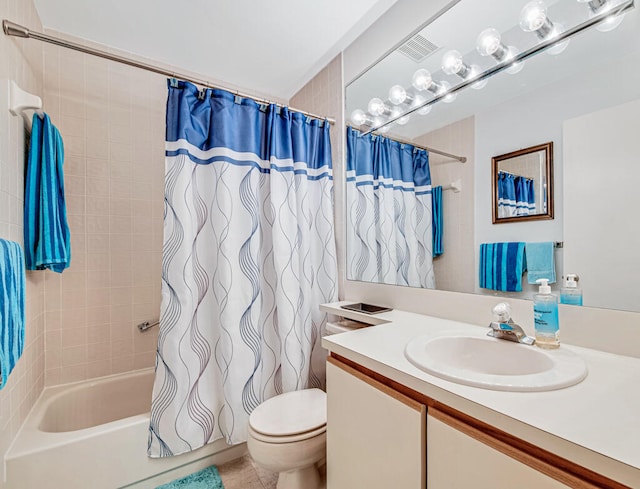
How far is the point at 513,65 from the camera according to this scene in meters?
1.14

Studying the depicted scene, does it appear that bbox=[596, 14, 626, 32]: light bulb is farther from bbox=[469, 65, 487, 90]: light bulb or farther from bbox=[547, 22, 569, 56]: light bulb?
bbox=[469, 65, 487, 90]: light bulb

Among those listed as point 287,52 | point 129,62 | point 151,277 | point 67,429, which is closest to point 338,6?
point 287,52

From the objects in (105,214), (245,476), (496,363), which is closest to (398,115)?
(496,363)

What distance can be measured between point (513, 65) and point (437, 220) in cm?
66

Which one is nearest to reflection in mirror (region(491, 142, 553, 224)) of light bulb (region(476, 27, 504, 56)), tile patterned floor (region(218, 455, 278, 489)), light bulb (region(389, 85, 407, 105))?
light bulb (region(476, 27, 504, 56))

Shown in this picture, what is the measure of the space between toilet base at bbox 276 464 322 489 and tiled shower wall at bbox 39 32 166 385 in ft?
4.32

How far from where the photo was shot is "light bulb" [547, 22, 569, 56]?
101cm

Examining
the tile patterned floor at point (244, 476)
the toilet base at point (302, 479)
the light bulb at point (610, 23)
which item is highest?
the light bulb at point (610, 23)

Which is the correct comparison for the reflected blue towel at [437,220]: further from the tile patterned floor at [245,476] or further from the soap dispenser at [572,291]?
the tile patterned floor at [245,476]

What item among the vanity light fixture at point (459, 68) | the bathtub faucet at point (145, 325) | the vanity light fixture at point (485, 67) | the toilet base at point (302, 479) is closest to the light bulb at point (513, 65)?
the vanity light fixture at point (485, 67)

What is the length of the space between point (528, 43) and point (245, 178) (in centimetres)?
137

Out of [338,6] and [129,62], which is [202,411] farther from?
[338,6]

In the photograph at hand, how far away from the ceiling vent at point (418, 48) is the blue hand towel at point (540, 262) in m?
1.03

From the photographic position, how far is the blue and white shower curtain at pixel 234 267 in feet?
4.80
